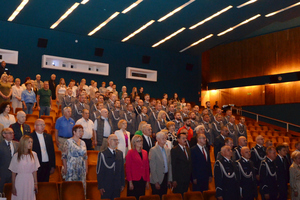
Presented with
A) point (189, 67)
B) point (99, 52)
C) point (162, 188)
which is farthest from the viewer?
point (189, 67)

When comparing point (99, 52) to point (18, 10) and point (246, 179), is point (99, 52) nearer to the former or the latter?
point (18, 10)

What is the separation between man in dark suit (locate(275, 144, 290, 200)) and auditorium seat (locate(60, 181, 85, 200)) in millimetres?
3424

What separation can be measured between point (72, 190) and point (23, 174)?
2.07ft

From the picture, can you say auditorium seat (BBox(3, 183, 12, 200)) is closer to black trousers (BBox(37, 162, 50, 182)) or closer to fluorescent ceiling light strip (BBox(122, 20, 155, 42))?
black trousers (BBox(37, 162, 50, 182))

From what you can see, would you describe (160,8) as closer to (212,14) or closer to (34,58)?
(212,14)

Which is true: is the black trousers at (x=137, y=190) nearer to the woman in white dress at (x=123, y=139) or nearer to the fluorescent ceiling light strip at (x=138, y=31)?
the woman in white dress at (x=123, y=139)

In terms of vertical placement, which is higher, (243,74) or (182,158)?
(243,74)

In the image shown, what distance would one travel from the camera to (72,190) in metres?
4.25

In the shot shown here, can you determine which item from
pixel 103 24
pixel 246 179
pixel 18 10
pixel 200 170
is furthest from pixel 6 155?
pixel 103 24

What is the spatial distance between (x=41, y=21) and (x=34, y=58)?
1.43 meters

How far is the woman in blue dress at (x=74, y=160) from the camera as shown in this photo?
4.48 m

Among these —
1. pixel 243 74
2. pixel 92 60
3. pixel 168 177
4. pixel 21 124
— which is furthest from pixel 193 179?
pixel 243 74

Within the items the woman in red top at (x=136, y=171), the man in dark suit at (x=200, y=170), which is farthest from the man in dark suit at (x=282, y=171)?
the woman in red top at (x=136, y=171)

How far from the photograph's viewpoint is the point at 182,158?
5117 mm
